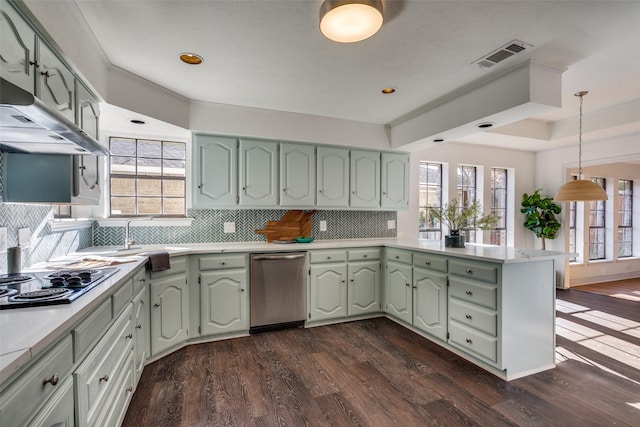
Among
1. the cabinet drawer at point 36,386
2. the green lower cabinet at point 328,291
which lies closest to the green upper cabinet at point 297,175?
the green lower cabinet at point 328,291

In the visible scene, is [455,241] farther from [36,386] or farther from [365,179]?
[36,386]

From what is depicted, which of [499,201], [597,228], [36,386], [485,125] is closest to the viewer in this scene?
[36,386]

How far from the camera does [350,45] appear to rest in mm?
2186

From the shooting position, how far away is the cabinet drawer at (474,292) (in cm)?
244

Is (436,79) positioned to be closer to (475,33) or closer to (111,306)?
(475,33)

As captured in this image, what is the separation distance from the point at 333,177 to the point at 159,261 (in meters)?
2.11

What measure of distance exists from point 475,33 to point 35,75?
246 centimetres

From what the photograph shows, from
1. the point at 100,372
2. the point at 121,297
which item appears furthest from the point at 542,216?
the point at 100,372

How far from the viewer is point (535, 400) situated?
2119 mm

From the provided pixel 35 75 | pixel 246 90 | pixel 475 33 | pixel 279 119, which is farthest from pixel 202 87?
pixel 475 33

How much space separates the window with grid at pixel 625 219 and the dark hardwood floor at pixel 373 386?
4.27m

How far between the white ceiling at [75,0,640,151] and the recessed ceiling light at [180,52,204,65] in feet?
0.21

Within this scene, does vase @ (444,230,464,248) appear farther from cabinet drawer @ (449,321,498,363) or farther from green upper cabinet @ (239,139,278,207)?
green upper cabinet @ (239,139,278,207)

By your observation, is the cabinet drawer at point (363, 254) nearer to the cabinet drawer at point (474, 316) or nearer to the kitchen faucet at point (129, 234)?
the cabinet drawer at point (474, 316)
